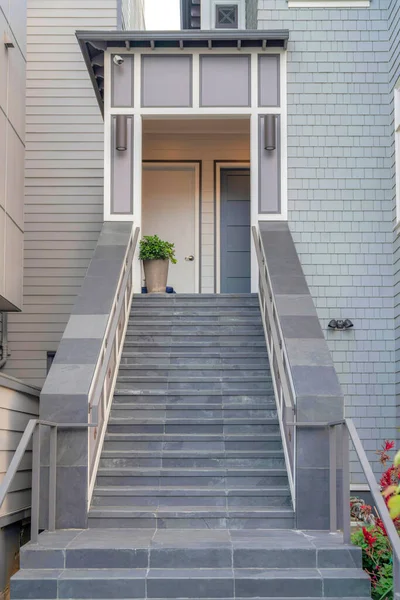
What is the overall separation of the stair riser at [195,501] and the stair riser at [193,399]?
1.17 meters

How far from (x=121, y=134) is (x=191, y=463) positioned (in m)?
4.17

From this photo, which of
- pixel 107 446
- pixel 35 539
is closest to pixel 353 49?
pixel 107 446

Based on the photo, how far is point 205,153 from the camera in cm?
1089

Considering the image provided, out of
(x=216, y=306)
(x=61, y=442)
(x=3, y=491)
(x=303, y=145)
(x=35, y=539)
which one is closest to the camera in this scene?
(x=3, y=491)

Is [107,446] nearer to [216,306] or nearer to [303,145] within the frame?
[216,306]

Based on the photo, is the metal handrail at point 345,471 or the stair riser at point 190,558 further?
the stair riser at point 190,558

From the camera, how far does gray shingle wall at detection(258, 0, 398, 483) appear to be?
8375mm

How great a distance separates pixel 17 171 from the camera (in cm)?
829

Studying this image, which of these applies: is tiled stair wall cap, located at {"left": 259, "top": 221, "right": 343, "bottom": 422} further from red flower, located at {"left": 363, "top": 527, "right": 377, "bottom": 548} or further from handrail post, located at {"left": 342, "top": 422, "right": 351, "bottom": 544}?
red flower, located at {"left": 363, "top": 527, "right": 377, "bottom": 548}

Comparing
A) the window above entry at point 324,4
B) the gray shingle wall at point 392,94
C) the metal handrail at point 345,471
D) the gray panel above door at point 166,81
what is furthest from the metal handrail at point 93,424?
the window above entry at point 324,4

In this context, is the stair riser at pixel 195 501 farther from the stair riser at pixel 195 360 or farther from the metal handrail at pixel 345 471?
the stair riser at pixel 195 360

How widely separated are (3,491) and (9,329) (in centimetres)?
638

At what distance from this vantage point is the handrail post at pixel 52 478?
Answer: 17.3 ft

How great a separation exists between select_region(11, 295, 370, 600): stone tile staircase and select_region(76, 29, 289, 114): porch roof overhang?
2.82m
